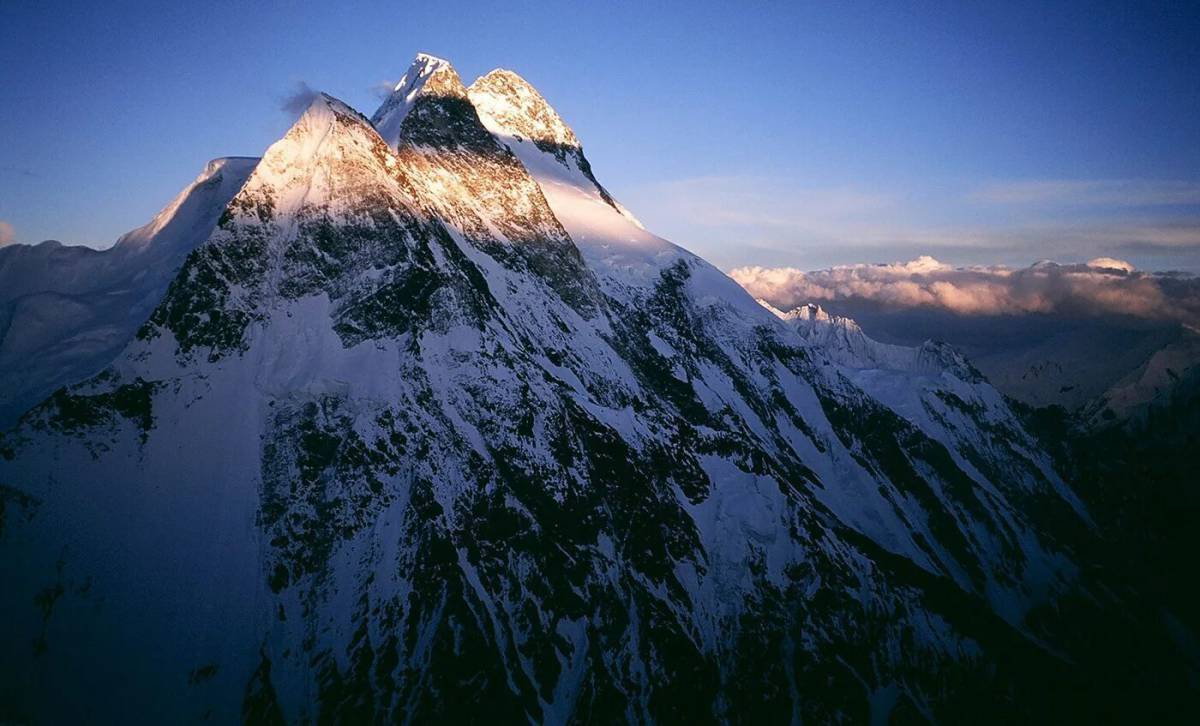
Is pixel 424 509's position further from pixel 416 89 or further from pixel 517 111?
pixel 517 111

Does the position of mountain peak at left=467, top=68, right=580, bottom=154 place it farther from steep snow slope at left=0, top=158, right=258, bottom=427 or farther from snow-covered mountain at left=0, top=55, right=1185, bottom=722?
steep snow slope at left=0, top=158, right=258, bottom=427

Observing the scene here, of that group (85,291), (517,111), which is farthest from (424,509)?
(517,111)

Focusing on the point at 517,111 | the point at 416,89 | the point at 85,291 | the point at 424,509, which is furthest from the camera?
the point at 517,111

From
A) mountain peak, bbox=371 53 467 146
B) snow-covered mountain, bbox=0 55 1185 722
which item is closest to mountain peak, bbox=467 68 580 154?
mountain peak, bbox=371 53 467 146

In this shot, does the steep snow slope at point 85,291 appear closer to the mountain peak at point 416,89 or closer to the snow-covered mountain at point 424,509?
the snow-covered mountain at point 424,509

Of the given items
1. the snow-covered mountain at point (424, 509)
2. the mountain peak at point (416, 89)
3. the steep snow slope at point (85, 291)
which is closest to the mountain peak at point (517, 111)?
the mountain peak at point (416, 89)

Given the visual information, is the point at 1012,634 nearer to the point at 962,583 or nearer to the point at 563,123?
the point at 962,583
